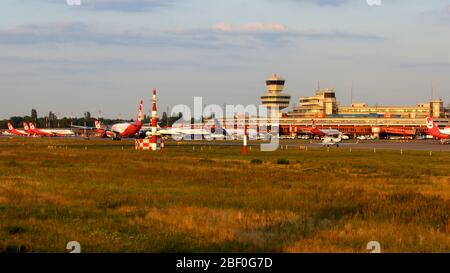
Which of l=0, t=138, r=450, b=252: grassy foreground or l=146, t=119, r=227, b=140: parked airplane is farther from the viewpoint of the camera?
l=146, t=119, r=227, b=140: parked airplane

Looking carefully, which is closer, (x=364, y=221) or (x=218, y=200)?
(x=364, y=221)

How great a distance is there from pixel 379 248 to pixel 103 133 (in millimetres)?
171875

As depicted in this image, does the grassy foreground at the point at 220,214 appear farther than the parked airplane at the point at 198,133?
No

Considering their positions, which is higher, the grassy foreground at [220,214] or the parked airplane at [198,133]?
the grassy foreground at [220,214]

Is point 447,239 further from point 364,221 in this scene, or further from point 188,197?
point 188,197

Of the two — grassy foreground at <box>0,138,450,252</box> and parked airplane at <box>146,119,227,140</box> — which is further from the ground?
grassy foreground at <box>0,138,450,252</box>

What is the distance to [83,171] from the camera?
44969mm

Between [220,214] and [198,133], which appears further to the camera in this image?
[198,133]

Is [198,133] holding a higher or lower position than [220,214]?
lower

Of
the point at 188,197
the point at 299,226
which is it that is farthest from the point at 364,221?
the point at 188,197
